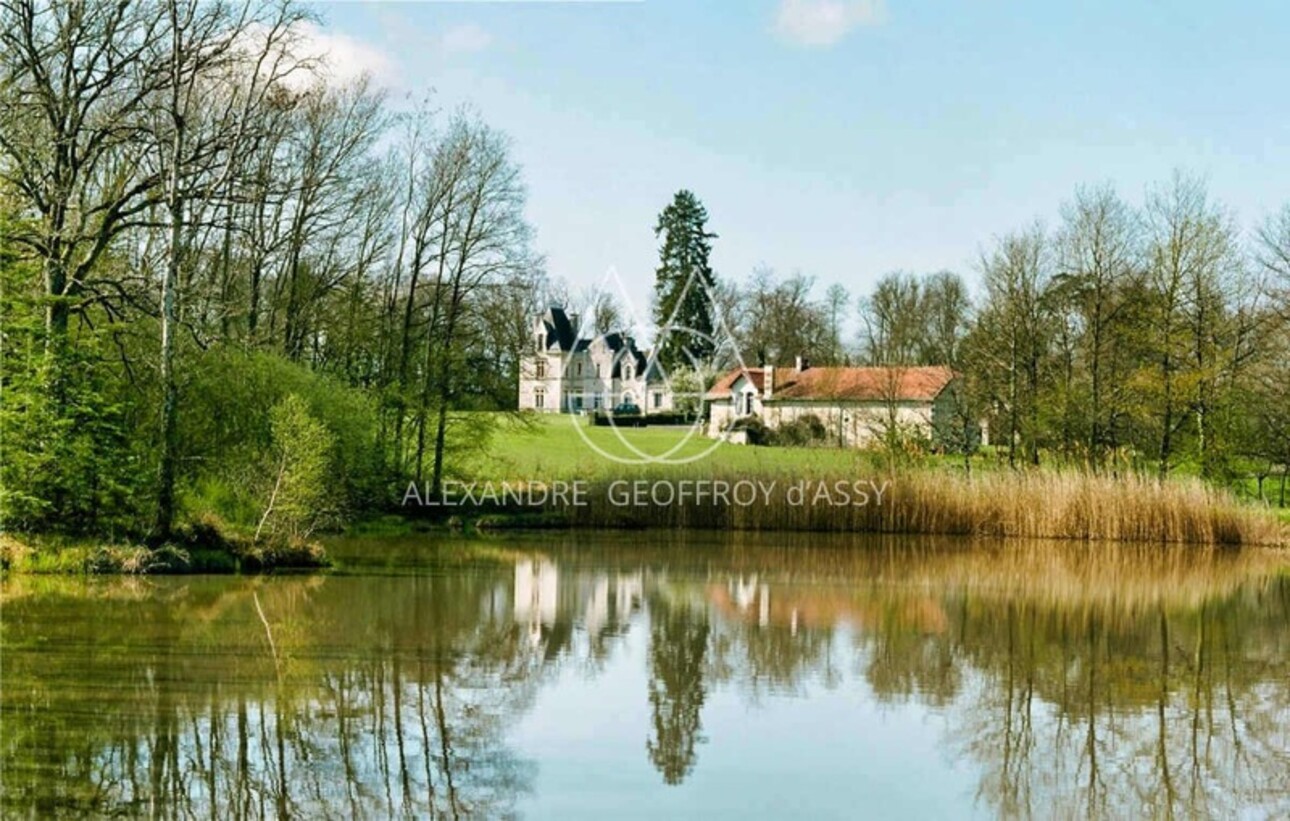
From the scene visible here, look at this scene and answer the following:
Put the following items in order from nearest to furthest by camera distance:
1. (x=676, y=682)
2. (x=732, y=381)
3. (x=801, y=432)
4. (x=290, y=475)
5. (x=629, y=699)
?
1. (x=629, y=699)
2. (x=676, y=682)
3. (x=290, y=475)
4. (x=801, y=432)
5. (x=732, y=381)

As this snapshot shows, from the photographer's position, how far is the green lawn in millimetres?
33156

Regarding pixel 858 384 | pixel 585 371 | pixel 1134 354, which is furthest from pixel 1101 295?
pixel 585 371

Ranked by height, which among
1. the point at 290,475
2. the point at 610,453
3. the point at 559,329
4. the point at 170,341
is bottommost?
the point at 290,475

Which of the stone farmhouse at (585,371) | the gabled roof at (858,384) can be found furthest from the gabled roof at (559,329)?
the gabled roof at (858,384)

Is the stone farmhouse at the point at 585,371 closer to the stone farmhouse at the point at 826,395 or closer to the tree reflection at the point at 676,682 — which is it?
the stone farmhouse at the point at 826,395

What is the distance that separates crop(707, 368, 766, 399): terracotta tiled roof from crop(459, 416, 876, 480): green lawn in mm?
4607

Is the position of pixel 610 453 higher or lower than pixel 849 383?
lower

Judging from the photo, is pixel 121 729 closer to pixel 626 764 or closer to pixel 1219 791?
pixel 626 764

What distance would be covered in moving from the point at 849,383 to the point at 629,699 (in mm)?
43192

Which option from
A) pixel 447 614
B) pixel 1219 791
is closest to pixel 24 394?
pixel 447 614

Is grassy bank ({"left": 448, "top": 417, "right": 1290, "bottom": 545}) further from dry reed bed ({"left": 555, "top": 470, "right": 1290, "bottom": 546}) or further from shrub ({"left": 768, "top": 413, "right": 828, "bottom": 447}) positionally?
shrub ({"left": 768, "top": 413, "right": 828, "bottom": 447})

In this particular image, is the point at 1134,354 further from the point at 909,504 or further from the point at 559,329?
the point at 559,329

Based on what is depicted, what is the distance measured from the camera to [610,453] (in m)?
42.1

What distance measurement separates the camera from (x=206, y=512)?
19.5m
